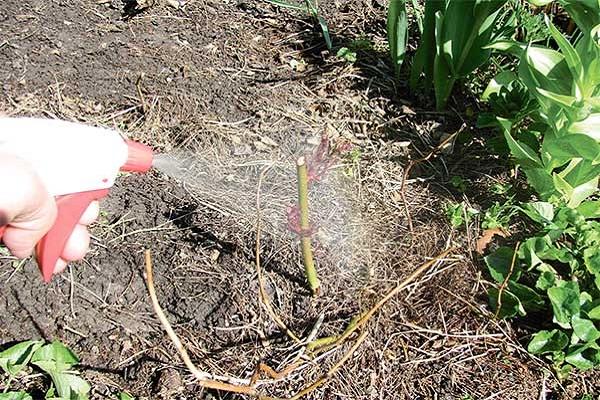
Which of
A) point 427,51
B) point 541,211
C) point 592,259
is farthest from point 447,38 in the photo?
point 592,259

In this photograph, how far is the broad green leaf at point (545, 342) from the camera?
201 cm

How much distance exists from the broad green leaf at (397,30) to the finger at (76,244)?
1.34 metres

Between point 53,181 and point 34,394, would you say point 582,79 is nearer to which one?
point 53,181

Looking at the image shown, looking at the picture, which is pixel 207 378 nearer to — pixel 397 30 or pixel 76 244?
pixel 76 244

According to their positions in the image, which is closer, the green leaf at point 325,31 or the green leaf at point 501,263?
the green leaf at point 501,263

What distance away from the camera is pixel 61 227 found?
164 centimetres

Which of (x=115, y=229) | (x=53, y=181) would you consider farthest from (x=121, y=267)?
(x=53, y=181)

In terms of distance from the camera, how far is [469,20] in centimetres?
252

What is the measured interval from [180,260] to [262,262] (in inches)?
8.8

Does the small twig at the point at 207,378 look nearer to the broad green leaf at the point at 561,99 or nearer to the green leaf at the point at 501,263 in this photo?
the green leaf at the point at 501,263

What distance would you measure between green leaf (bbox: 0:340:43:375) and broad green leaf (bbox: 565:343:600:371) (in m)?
1.30

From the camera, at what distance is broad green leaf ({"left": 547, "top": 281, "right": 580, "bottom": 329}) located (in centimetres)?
198

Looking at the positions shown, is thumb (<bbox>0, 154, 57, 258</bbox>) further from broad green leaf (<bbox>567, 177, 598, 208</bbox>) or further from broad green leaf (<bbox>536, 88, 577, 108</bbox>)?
broad green leaf (<bbox>567, 177, 598, 208</bbox>)

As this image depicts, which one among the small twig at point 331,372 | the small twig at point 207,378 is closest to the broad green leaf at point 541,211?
the small twig at point 331,372
